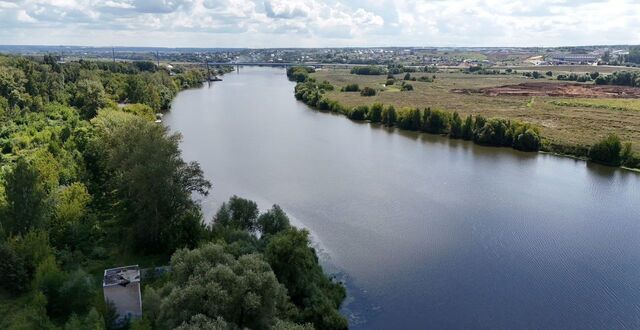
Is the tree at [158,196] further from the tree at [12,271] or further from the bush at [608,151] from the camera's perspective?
the bush at [608,151]

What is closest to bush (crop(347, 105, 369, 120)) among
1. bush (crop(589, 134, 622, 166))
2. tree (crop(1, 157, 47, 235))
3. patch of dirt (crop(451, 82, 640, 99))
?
patch of dirt (crop(451, 82, 640, 99))

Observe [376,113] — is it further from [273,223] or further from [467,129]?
[273,223]

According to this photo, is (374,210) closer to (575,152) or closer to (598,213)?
(598,213)

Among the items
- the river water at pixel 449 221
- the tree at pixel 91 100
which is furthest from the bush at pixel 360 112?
the tree at pixel 91 100

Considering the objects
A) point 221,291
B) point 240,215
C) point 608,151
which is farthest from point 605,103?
point 221,291

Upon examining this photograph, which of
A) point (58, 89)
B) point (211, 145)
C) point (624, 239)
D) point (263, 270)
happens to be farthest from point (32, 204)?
point (58, 89)

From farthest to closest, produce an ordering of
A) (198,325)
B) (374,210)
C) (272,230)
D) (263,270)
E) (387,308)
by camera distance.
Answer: (374,210)
(272,230)
(387,308)
(263,270)
(198,325)
